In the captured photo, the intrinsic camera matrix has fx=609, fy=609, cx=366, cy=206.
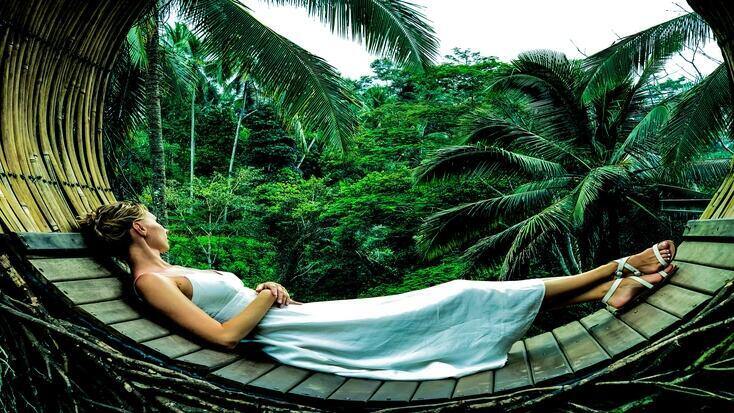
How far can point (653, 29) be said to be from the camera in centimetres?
1002

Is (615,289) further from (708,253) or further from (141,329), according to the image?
(141,329)

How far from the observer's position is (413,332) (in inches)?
95.2

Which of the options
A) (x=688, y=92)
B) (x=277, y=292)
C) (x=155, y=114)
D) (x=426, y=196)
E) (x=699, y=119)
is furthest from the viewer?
(x=426, y=196)

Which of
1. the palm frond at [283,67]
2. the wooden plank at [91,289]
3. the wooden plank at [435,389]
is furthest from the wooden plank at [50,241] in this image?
the palm frond at [283,67]

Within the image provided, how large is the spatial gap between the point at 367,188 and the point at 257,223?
4120 mm

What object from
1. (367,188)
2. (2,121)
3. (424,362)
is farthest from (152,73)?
(424,362)

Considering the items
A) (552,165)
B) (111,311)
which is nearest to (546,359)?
(111,311)

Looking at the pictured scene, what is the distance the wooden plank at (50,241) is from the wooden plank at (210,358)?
67 cm

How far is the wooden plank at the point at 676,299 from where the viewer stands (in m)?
1.86

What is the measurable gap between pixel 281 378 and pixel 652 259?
1497mm

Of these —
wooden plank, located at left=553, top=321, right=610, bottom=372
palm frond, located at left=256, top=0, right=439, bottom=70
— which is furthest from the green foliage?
wooden plank, located at left=553, top=321, right=610, bottom=372

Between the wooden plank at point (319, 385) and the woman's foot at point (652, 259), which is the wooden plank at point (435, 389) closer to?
the wooden plank at point (319, 385)

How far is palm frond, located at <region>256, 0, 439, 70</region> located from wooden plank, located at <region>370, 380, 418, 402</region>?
5.37 metres

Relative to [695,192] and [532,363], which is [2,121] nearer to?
[532,363]
